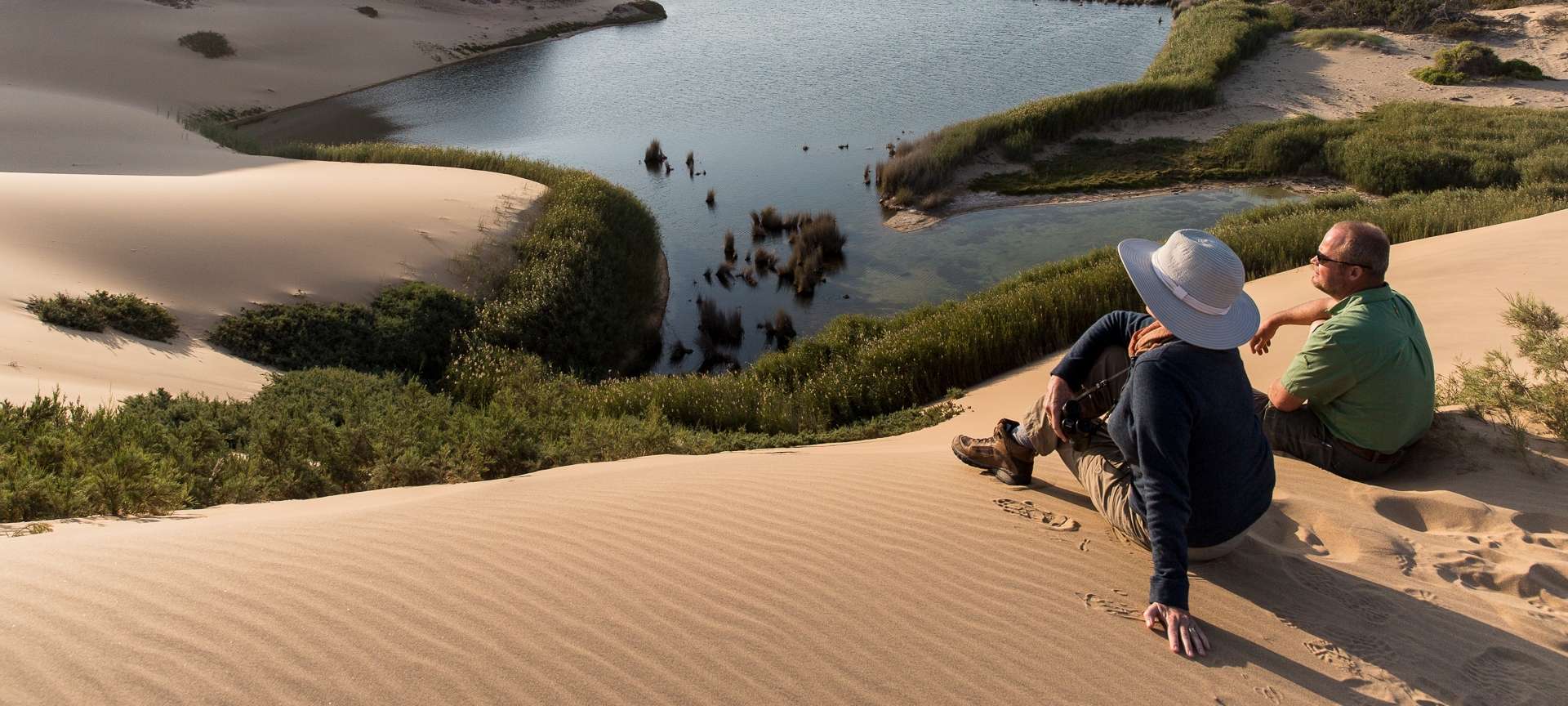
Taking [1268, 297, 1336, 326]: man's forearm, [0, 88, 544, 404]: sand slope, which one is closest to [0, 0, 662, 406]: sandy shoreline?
[0, 88, 544, 404]: sand slope

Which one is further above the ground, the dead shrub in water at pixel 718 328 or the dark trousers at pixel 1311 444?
the dark trousers at pixel 1311 444

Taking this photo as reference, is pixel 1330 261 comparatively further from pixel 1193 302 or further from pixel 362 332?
pixel 362 332

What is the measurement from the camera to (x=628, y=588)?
11.3ft

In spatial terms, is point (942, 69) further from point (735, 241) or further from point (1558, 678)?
point (1558, 678)

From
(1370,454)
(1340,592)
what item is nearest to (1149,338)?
(1340,592)

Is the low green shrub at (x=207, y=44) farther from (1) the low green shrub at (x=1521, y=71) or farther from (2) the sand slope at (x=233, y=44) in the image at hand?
(1) the low green shrub at (x=1521, y=71)

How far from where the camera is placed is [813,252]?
17.0 m

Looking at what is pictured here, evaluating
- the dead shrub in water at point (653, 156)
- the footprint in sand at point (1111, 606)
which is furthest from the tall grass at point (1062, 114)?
the footprint in sand at point (1111, 606)

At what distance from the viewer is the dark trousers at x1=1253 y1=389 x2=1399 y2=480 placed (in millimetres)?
4648

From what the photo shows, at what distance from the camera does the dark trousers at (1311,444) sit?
4.65 metres

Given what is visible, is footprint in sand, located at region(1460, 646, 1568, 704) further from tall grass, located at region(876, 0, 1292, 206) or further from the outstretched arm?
tall grass, located at region(876, 0, 1292, 206)

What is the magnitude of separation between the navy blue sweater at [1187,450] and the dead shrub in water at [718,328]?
1095 cm

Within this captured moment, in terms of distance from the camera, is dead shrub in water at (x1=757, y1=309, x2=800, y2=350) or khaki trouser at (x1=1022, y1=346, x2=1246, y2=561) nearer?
khaki trouser at (x1=1022, y1=346, x2=1246, y2=561)

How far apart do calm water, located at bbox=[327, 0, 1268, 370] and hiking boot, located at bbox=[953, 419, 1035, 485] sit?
9214mm
